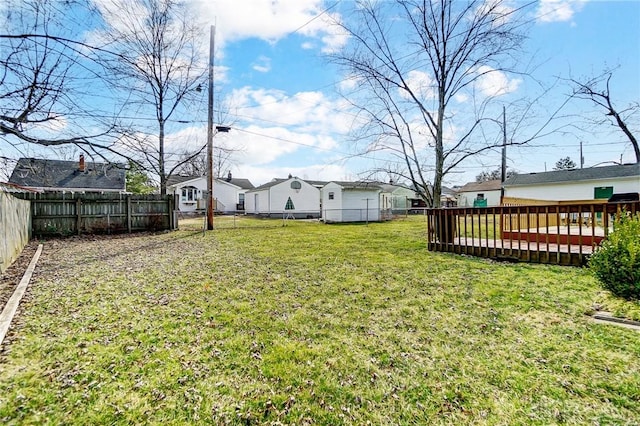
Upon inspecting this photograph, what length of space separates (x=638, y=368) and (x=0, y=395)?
4.87 metres

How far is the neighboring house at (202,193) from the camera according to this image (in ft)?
99.2

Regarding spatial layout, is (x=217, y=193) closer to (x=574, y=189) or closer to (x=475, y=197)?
(x=574, y=189)

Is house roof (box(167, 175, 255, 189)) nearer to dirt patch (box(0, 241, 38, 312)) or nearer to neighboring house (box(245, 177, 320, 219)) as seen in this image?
neighboring house (box(245, 177, 320, 219))

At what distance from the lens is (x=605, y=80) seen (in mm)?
14898

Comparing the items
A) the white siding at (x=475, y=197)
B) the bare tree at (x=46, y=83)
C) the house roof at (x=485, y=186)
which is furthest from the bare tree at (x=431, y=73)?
the house roof at (x=485, y=186)

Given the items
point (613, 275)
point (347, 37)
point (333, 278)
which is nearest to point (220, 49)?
point (347, 37)

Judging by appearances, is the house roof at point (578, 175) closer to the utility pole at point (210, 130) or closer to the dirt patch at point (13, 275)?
the utility pole at point (210, 130)

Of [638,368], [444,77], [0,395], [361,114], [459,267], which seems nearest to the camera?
[0,395]

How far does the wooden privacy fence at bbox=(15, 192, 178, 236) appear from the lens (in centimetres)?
1165

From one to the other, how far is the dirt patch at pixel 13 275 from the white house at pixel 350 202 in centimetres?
1555

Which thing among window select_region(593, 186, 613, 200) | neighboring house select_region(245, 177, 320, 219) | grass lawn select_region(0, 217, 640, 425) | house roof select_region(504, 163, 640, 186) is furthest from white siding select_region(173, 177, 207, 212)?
window select_region(593, 186, 613, 200)

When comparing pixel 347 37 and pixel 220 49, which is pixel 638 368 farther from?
pixel 220 49

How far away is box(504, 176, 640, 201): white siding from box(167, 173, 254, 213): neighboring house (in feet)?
83.0

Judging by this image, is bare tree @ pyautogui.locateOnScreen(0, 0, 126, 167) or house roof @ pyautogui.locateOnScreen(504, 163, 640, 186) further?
house roof @ pyautogui.locateOnScreen(504, 163, 640, 186)
